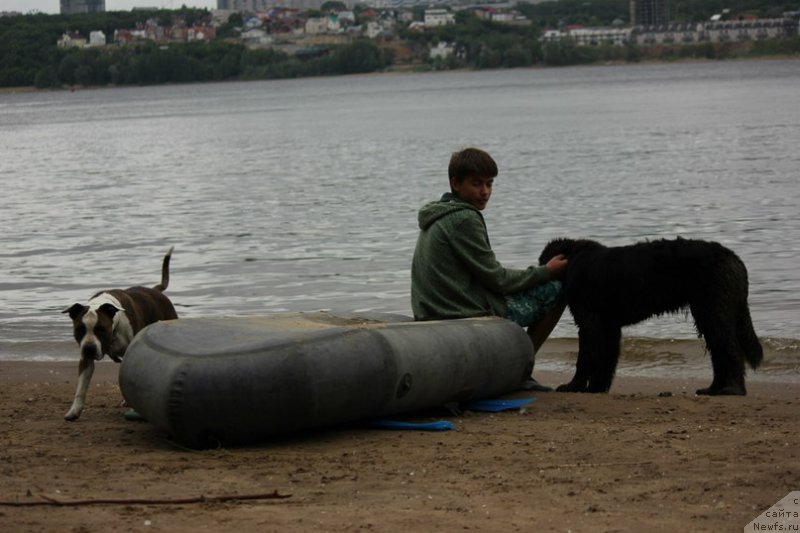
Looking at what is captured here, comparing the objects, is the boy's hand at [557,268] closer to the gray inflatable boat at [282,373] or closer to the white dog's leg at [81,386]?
the gray inflatable boat at [282,373]

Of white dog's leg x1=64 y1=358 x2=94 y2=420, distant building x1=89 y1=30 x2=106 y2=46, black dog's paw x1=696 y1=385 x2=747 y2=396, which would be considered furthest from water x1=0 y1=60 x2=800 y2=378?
distant building x1=89 y1=30 x2=106 y2=46

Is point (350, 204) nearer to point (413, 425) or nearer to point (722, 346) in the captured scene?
point (722, 346)

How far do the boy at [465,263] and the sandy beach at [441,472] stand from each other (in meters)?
0.69

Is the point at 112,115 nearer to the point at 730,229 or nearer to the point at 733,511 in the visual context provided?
the point at 730,229

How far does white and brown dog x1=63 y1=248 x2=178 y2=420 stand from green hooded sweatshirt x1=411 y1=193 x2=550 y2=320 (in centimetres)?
172

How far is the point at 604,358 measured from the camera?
29.9ft

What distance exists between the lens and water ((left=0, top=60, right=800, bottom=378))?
54.7ft

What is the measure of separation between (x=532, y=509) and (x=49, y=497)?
2169 millimetres

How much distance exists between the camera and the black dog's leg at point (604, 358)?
29.5 feet

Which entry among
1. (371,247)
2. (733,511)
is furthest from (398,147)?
(733,511)

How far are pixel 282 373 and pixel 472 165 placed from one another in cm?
204

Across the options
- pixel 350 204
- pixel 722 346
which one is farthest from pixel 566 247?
pixel 350 204

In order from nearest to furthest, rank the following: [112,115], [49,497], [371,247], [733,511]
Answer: [733,511], [49,497], [371,247], [112,115]

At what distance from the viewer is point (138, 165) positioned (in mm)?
46969
